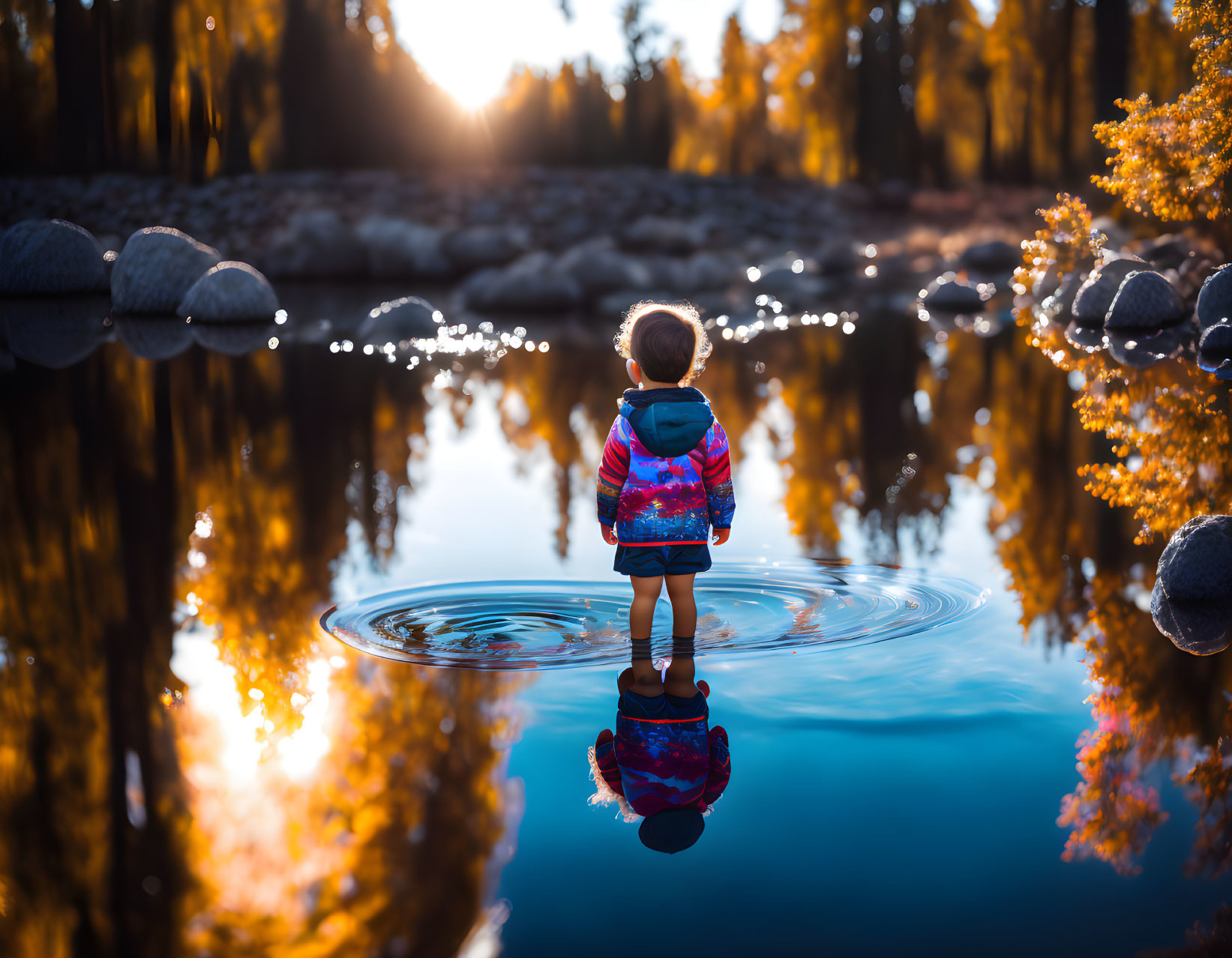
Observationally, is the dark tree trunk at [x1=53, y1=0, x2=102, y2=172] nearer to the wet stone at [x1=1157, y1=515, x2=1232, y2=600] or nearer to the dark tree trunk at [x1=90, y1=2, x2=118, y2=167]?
the dark tree trunk at [x1=90, y1=2, x2=118, y2=167]

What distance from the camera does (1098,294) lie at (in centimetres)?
1547

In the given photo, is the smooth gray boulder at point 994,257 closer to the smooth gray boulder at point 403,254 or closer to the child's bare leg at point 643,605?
the smooth gray boulder at point 403,254

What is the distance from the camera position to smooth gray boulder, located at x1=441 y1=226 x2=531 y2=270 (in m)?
25.2

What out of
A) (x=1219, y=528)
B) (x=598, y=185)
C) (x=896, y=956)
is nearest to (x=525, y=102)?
(x=598, y=185)

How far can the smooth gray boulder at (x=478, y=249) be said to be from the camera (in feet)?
82.8

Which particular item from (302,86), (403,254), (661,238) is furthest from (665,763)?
(302,86)

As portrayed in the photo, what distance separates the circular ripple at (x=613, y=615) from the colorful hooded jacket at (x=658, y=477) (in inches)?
15.0

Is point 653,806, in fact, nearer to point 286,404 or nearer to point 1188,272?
point 286,404

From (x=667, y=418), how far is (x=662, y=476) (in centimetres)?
19

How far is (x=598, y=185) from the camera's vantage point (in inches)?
1230

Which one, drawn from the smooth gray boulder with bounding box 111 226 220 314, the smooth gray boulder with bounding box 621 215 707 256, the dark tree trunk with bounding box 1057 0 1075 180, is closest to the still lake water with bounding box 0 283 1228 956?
the smooth gray boulder with bounding box 111 226 220 314

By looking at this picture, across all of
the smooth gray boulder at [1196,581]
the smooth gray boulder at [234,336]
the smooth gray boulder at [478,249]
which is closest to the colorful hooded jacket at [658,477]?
the smooth gray boulder at [1196,581]

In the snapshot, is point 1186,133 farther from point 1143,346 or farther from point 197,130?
Result: point 197,130

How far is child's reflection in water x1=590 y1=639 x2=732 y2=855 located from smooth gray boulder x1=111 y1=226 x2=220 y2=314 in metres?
14.9
